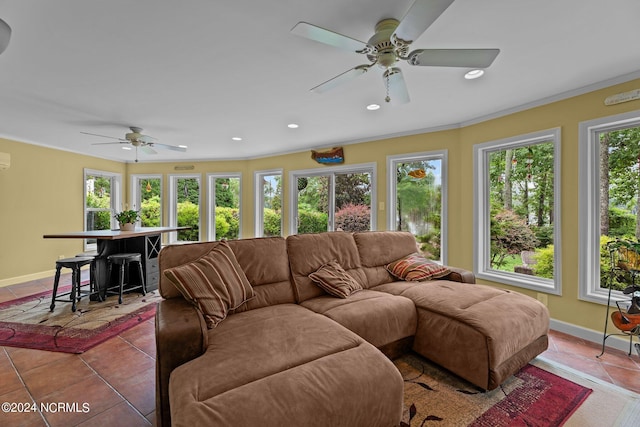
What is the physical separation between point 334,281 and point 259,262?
26.1 inches

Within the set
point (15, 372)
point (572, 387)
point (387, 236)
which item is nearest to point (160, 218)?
point (15, 372)

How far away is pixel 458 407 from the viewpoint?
168 centimetres

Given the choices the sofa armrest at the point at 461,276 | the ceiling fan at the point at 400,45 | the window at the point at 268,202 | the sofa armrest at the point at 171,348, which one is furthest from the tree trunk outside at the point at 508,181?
the window at the point at 268,202

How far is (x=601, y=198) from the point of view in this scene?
2.74m

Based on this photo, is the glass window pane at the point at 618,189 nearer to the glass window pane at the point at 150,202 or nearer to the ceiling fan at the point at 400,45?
the ceiling fan at the point at 400,45

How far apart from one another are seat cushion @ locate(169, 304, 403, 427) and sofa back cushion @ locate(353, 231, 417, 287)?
1.25 meters

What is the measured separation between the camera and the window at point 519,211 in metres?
3.08

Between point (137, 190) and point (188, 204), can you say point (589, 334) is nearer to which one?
point (188, 204)

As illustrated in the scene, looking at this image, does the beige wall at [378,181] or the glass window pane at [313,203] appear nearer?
the beige wall at [378,181]

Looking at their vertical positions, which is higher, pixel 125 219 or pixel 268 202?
pixel 268 202

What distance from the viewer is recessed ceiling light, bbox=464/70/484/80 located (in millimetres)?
2428

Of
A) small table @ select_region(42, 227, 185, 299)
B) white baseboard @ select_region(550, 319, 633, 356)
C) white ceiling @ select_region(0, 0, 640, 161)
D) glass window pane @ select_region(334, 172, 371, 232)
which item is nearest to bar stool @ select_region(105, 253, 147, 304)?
small table @ select_region(42, 227, 185, 299)

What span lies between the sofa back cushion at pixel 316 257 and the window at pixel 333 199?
1961 millimetres

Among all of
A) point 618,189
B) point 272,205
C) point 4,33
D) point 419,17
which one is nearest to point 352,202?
point 272,205
